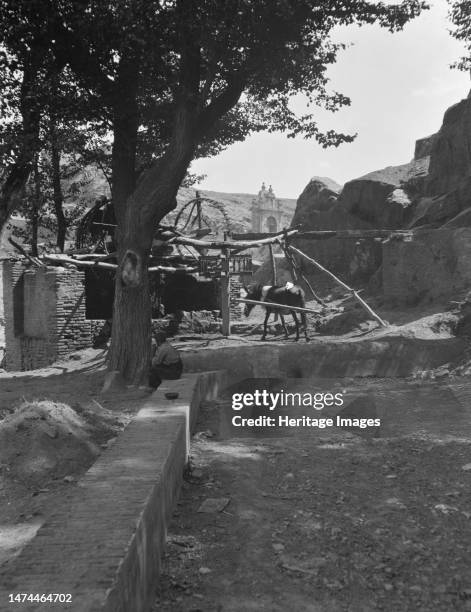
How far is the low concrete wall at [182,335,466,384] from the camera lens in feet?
36.7

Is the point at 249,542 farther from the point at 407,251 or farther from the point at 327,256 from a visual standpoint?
the point at 327,256

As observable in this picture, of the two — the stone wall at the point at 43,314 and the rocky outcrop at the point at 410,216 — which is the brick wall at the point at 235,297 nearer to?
the rocky outcrop at the point at 410,216

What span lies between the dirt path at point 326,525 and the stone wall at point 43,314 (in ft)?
34.3

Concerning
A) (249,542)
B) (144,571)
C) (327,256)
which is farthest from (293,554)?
(327,256)

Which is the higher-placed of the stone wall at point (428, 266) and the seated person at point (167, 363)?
the stone wall at point (428, 266)

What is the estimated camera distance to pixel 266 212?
59000mm

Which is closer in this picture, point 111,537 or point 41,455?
point 111,537

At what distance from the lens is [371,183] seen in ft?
76.1

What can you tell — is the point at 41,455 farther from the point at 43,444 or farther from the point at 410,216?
the point at 410,216

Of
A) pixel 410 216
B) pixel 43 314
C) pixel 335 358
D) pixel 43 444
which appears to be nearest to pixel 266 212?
pixel 410 216

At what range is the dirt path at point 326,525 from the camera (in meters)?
3.49

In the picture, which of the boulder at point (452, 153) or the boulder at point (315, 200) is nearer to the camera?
the boulder at point (452, 153)

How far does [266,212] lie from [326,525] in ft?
183

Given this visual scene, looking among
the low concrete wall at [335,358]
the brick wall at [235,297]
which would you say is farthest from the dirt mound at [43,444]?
the brick wall at [235,297]
